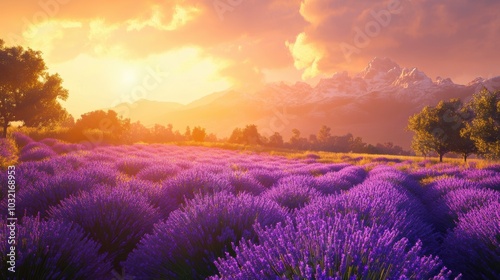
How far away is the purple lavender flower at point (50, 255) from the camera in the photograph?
2068 millimetres

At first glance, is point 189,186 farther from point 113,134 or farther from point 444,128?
point 444,128

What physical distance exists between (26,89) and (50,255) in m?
20.3

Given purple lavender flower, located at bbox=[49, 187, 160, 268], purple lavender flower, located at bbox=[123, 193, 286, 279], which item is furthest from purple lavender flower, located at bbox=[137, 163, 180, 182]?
purple lavender flower, located at bbox=[123, 193, 286, 279]

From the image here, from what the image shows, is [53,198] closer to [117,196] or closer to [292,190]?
[117,196]

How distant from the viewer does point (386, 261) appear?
1.57m

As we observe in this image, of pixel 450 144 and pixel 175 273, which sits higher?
pixel 450 144

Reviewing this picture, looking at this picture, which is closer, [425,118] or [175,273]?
[175,273]

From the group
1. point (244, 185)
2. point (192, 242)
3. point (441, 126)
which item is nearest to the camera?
point (192, 242)

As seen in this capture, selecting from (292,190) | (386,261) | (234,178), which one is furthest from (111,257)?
(234,178)

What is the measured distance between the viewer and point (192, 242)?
2.59 m

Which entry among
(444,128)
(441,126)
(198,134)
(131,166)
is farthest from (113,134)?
(198,134)

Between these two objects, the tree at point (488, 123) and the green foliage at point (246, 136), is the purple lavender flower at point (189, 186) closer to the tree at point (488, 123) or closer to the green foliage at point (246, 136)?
the tree at point (488, 123)

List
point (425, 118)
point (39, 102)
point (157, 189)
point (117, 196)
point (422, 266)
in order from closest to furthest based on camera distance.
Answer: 1. point (422, 266)
2. point (117, 196)
3. point (157, 189)
4. point (39, 102)
5. point (425, 118)

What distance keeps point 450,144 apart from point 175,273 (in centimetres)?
3486
